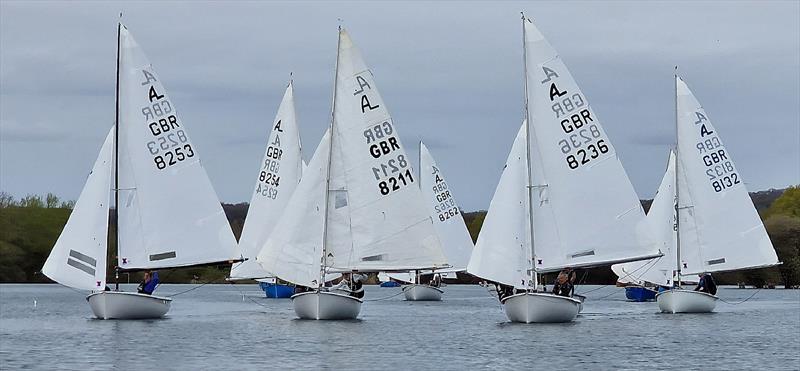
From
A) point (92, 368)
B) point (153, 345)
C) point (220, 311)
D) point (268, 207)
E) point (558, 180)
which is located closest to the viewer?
point (92, 368)

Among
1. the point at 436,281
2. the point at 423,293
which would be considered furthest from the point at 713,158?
the point at 436,281

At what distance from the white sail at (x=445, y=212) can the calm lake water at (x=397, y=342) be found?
17.4 metres

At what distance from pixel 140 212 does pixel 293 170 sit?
73.8 feet

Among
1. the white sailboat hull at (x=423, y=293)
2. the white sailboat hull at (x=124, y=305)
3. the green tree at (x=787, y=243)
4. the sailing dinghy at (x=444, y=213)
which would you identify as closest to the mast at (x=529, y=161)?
the white sailboat hull at (x=124, y=305)

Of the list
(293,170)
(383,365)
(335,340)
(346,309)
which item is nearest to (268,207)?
(293,170)

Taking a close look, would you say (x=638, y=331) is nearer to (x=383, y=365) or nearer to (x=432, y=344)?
(x=432, y=344)

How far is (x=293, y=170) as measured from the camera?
226 ft

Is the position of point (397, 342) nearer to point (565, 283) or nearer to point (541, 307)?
point (541, 307)

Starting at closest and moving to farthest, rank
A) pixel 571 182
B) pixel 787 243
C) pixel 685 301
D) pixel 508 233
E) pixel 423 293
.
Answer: pixel 571 182 → pixel 508 233 → pixel 685 301 → pixel 423 293 → pixel 787 243

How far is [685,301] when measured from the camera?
5678 centimetres

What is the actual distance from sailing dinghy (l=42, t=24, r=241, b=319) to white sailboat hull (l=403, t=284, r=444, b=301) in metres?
33.9

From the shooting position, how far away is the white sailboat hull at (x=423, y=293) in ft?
264

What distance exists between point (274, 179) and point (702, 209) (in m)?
20.9

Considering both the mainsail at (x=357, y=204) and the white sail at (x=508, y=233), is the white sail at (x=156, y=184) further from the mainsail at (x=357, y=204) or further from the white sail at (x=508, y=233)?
the white sail at (x=508, y=233)
